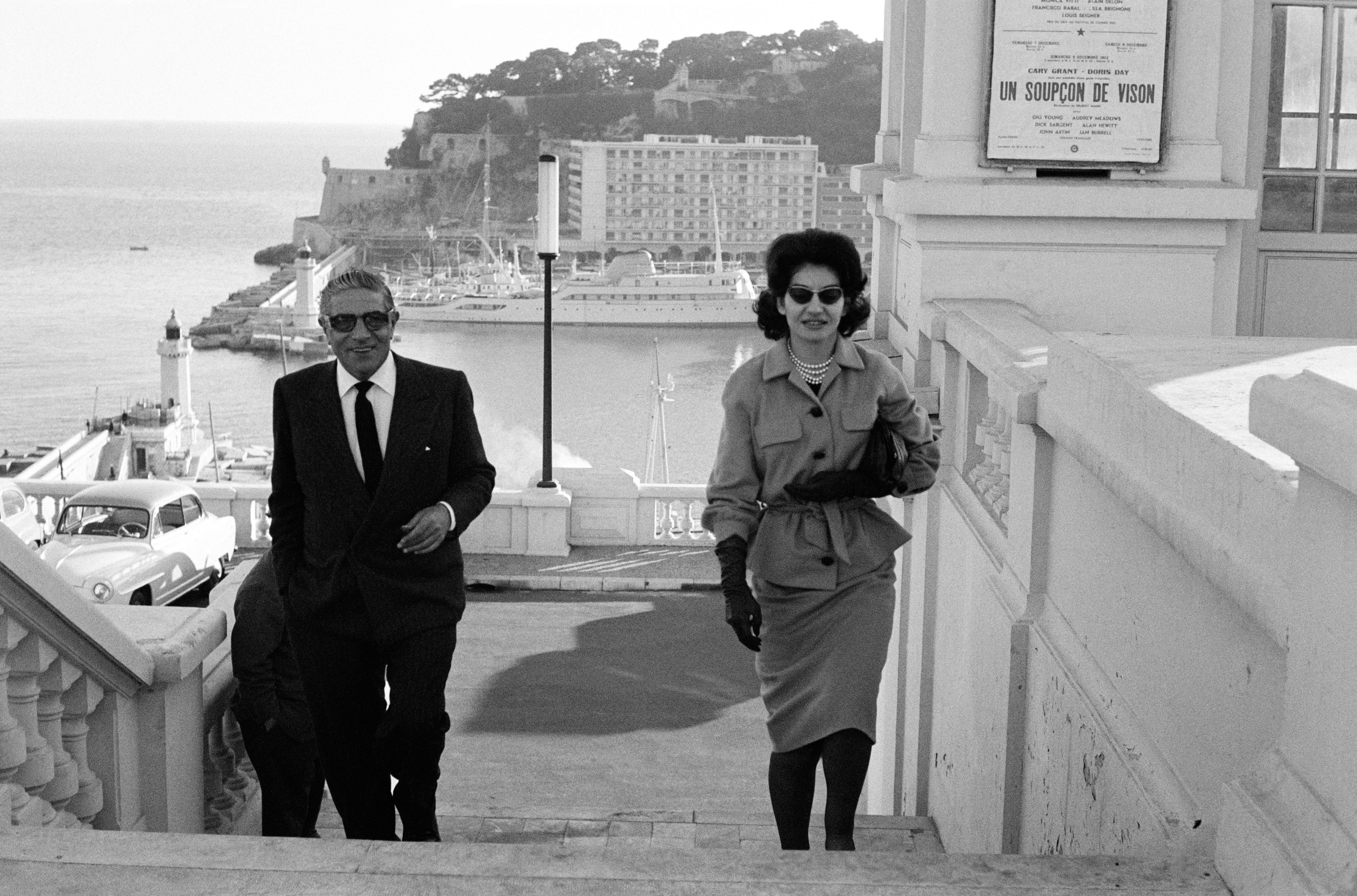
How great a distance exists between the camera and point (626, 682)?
8.77m

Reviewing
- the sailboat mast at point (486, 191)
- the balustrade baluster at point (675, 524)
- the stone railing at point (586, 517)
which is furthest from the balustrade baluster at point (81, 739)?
the sailboat mast at point (486, 191)

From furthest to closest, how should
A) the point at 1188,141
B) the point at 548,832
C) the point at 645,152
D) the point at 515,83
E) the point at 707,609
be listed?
1. the point at 515,83
2. the point at 645,152
3. the point at 707,609
4. the point at 1188,141
5. the point at 548,832

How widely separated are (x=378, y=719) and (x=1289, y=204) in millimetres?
5209

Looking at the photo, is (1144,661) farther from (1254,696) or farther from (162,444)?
(162,444)

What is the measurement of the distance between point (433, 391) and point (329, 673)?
68 cm

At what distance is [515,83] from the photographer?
15925 centimetres

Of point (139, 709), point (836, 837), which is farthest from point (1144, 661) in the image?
point (139, 709)

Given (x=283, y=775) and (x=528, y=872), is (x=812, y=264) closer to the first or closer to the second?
(x=528, y=872)

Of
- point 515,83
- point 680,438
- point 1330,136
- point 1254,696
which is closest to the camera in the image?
point 1254,696

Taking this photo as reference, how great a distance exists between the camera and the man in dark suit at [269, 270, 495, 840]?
3.67 metres

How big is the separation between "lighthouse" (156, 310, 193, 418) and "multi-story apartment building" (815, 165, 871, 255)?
2757 inches

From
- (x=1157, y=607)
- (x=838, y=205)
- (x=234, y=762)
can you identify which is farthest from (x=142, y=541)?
(x=838, y=205)

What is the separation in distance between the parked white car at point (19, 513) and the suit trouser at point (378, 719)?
12862mm

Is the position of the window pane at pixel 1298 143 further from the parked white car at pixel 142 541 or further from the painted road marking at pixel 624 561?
the parked white car at pixel 142 541
